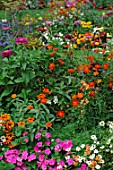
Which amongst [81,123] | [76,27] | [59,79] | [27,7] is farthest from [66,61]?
[27,7]

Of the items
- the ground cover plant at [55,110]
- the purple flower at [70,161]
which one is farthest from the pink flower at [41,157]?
the purple flower at [70,161]

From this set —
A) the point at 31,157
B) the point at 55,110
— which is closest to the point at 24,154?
the point at 31,157

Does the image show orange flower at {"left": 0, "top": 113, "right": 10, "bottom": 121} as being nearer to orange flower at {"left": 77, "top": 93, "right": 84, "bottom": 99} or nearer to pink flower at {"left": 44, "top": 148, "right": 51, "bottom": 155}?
pink flower at {"left": 44, "top": 148, "right": 51, "bottom": 155}

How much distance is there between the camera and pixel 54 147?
3.81m

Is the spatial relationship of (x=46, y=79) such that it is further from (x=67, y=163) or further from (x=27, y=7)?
(x=27, y=7)

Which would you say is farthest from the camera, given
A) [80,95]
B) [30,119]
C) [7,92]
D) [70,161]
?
[7,92]

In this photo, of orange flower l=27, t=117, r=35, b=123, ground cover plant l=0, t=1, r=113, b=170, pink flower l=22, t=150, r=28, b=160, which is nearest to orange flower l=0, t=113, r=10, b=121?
ground cover plant l=0, t=1, r=113, b=170

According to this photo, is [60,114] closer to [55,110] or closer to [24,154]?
[55,110]

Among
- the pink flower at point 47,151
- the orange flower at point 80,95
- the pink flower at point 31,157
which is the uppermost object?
the orange flower at point 80,95

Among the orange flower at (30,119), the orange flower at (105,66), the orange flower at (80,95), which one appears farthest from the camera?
the orange flower at (105,66)

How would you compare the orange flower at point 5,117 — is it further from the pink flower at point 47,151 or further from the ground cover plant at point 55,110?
the pink flower at point 47,151

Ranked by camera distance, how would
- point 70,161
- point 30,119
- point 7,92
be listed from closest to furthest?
1. point 70,161
2. point 30,119
3. point 7,92

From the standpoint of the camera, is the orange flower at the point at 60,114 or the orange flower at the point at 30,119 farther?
the orange flower at the point at 60,114

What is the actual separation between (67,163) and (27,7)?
16.8 ft
